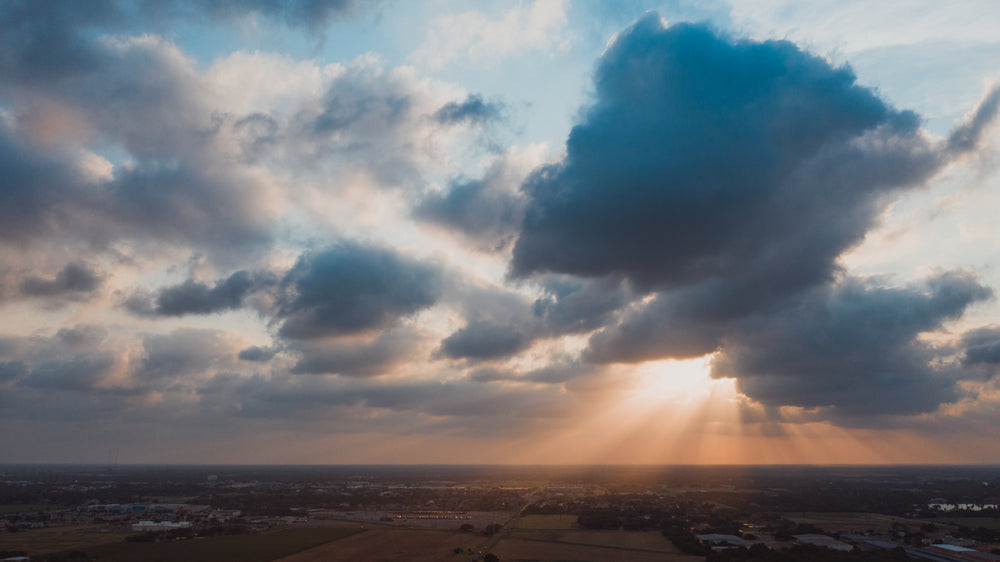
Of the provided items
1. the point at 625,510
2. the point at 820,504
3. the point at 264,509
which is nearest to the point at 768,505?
the point at 820,504

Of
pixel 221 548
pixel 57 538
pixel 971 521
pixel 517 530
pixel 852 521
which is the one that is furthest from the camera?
pixel 852 521

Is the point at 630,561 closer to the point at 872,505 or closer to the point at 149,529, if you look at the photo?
the point at 149,529

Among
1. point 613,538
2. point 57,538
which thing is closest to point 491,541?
point 613,538

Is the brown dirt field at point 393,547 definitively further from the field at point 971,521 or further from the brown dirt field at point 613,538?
the field at point 971,521

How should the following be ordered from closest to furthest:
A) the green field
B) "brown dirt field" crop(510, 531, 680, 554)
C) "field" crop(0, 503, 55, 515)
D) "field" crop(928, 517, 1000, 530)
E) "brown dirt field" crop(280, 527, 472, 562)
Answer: the green field < "brown dirt field" crop(280, 527, 472, 562) < "brown dirt field" crop(510, 531, 680, 554) < "field" crop(928, 517, 1000, 530) < "field" crop(0, 503, 55, 515)

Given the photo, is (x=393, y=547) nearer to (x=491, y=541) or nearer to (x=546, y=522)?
(x=491, y=541)

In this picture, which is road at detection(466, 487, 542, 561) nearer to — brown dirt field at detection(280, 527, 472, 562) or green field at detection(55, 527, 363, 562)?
brown dirt field at detection(280, 527, 472, 562)

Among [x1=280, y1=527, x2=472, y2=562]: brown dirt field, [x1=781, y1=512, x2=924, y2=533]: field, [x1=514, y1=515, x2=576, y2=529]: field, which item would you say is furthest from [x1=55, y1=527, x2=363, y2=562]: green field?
[x1=781, y1=512, x2=924, y2=533]: field
